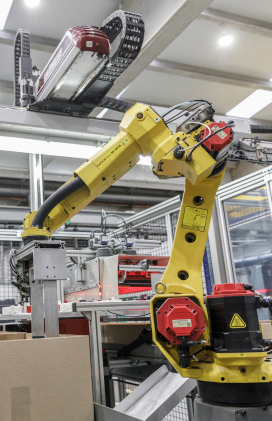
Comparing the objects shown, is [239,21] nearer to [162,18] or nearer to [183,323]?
[162,18]

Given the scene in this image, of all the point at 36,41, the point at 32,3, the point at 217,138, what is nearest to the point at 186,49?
the point at 36,41

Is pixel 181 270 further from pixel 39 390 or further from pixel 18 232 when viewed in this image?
pixel 18 232

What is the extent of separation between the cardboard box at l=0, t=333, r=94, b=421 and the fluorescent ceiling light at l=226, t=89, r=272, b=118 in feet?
21.2

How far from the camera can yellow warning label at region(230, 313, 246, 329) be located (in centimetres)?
163

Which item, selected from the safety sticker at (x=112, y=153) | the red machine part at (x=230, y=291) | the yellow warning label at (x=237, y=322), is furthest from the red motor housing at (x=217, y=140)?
the yellow warning label at (x=237, y=322)

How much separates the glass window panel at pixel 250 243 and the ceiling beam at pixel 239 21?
2.56 meters

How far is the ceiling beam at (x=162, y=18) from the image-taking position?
397 cm

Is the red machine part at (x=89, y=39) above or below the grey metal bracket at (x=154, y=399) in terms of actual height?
above

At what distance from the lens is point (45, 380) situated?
1698 mm

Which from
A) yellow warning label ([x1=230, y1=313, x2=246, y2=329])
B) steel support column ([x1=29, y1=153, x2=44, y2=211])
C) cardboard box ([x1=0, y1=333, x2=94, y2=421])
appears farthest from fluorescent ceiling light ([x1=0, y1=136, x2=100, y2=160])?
yellow warning label ([x1=230, y1=313, x2=246, y2=329])

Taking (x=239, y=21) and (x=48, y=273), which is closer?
(x=48, y=273)

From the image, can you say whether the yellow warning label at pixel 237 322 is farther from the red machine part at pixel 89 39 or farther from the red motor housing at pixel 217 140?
the red machine part at pixel 89 39

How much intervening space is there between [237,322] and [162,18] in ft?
11.9

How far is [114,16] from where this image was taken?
2.74 meters
